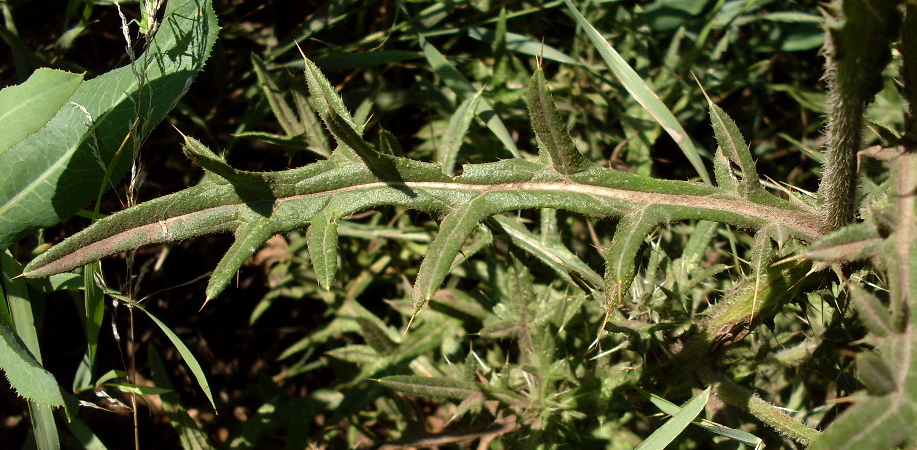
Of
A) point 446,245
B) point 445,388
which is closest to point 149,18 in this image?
point 446,245

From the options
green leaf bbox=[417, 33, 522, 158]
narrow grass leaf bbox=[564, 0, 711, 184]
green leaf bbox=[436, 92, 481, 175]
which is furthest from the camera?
green leaf bbox=[417, 33, 522, 158]

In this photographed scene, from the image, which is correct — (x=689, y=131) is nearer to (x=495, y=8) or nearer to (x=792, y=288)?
(x=495, y=8)

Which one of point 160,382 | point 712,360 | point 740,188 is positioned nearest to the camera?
point 740,188

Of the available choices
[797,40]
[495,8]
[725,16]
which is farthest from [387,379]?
[797,40]

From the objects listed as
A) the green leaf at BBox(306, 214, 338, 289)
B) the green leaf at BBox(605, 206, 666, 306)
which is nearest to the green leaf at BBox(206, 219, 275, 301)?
the green leaf at BBox(306, 214, 338, 289)

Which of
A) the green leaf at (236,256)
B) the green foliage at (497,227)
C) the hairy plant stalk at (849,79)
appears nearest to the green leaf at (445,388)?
the green foliage at (497,227)

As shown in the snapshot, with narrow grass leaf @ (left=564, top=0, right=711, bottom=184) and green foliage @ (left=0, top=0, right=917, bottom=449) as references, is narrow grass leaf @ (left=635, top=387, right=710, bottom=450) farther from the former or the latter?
narrow grass leaf @ (left=564, top=0, right=711, bottom=184)
